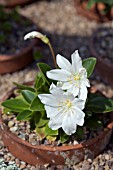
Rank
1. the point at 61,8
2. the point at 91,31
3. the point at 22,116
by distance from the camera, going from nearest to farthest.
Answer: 1. the point at 22,116
2. the point at 91,31
3. the point at 61,8

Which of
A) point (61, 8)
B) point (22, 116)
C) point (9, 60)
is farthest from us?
point (61, 8)

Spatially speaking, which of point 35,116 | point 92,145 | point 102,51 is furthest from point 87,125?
point 102,51

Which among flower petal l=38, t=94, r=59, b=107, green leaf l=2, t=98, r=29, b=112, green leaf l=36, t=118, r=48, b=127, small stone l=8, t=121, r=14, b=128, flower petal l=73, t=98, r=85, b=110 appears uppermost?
flower petal l=38, t=94, r=59, b=107

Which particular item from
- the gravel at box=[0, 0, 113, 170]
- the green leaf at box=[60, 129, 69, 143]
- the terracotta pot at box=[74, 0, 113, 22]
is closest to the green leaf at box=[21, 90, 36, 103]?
the green leaf at box=[60, 129, 69, 143]

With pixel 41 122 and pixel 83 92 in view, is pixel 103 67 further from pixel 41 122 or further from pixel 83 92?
pixel 83 92

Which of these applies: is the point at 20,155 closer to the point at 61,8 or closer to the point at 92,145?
the point at 92,145

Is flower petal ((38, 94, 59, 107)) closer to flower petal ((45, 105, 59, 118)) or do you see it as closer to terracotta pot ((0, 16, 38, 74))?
flower petal ((45, 105, 59, 118))
